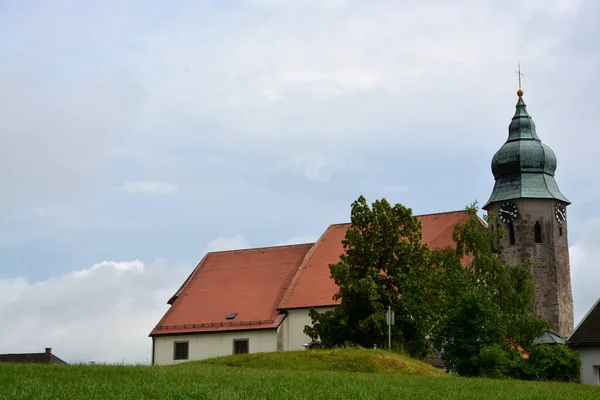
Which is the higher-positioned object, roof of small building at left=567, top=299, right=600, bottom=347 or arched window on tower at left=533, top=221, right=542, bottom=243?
arched window on tower at left=533, top=221, right=542, bottom=243

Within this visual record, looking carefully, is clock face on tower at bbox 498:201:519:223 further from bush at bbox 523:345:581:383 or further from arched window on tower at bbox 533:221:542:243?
bush at bbox 523:345:581:383

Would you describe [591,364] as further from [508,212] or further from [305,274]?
[305,274]

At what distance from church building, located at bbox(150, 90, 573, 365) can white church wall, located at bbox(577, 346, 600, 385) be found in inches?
493

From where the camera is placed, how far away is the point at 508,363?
33719 millimetres

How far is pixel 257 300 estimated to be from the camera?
50.0 meters

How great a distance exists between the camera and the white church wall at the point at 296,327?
4736 centimetres

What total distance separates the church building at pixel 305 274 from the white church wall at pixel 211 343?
5 centimetres

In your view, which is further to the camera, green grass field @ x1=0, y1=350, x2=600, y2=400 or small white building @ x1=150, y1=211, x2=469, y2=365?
small white building @ x1=150, y1=211, x2=469, y2=365

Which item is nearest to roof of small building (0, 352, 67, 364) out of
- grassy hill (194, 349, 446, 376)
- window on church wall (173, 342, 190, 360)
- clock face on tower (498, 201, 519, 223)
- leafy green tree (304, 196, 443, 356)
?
window on church wall (173, 342, 190, 360)

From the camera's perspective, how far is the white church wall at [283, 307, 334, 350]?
1865 inches

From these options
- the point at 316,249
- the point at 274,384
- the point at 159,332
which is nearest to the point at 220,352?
the point at 159,332

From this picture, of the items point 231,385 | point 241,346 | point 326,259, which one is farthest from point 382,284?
point 231,385

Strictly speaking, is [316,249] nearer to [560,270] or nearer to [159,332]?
[159,332]

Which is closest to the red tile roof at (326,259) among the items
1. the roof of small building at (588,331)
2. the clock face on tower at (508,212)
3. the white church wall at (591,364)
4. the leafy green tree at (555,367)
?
the clock face on tower at (508,212)
